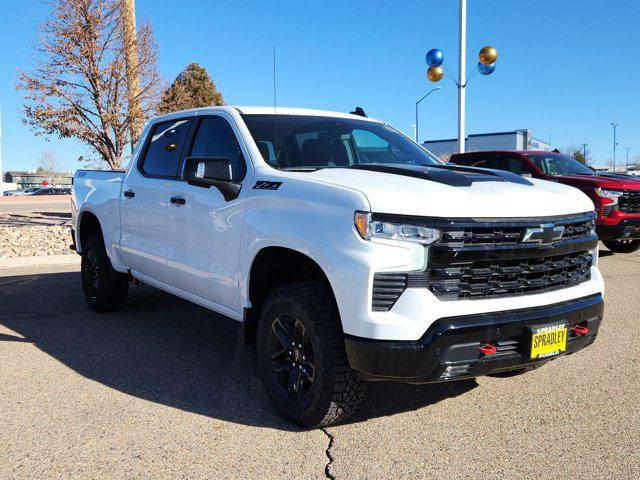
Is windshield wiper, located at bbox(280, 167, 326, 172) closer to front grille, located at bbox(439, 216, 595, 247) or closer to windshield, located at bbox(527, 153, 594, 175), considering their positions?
front grille, located at bbox(439, 216, 595, 247)

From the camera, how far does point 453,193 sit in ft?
10.3

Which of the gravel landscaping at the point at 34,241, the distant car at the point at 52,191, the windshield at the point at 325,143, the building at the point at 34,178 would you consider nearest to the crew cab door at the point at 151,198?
the windshield at the point at 325,143

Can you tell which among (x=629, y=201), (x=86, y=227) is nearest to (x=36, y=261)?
(x=86, y=227)

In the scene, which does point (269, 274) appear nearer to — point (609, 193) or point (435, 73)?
point (609, 193)

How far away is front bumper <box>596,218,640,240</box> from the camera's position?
9.09 metres

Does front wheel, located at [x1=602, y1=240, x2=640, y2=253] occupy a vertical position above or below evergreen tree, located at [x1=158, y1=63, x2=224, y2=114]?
below

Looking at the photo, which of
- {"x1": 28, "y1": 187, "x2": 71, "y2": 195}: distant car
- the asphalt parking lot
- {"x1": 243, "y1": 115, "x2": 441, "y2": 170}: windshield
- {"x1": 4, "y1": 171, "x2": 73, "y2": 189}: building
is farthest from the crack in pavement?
{"x1": 4, "y1": 171, "x2": 73, "y2": 189}: building

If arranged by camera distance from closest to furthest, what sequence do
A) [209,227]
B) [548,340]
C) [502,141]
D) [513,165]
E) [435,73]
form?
[548,340]
[209,227]
[513,165]
[435,73]
[502,141]

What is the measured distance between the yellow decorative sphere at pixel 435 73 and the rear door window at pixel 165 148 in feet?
38.1

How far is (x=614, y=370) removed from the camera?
4.37 metres

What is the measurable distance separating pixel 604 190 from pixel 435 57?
7678mm

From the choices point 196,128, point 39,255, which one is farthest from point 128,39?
point 196,128

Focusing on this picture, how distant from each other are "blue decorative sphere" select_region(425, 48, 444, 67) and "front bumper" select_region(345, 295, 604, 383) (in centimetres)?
1357

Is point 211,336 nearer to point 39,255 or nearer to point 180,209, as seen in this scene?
point 180,209
